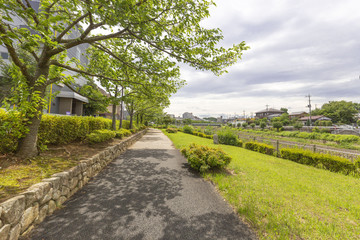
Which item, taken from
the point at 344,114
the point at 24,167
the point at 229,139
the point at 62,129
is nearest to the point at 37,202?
the point at 24,167

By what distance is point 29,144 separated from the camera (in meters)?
4.21

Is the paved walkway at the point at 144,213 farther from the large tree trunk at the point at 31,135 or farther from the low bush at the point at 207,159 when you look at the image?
the large tree trunk at the point at 31,135

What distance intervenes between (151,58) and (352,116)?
8049 centimetres

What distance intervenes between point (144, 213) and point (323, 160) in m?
8.90

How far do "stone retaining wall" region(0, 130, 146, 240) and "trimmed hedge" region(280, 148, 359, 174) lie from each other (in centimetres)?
1056

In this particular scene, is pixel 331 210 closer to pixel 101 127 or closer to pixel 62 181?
pixel 62 181

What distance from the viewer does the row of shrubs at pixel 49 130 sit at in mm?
3729

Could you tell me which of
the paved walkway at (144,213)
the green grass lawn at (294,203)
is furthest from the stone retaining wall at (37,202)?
the green grass lawn at (294,203)

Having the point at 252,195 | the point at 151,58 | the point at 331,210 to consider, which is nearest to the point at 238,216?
the point at 252,195

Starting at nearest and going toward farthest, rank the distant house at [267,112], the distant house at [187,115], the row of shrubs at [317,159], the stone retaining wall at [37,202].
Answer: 1. the stone retaining wall at [37,202]
2. the row of shrubs at [317,159]
3. the distant house at [267,112]
4. the distant house at [187,115]

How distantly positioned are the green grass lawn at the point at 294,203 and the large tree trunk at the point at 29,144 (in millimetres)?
5747

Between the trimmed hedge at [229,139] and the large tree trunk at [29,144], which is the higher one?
the large tree trunk at [29,144]

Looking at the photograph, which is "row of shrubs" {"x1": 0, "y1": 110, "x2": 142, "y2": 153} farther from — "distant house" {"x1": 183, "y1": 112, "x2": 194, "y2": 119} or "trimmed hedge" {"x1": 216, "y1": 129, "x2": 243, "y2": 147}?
"distant house" {"x1": 183, "y1": 112, "x2": 194, "y2": 119}

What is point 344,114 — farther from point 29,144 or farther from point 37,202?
point 29,144
